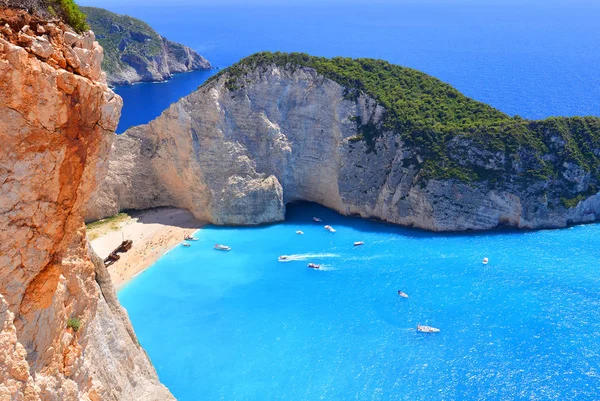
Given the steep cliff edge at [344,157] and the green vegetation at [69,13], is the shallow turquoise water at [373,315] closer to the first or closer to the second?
the steep cliff edge at [344,157]

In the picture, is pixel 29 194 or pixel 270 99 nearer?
pixel 29 194

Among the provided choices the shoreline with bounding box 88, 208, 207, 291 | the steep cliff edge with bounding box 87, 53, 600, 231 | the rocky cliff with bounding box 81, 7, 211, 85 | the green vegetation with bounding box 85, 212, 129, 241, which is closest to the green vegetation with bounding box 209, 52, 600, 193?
the steep cliff edge with bounding box 87, 53, 600, 231

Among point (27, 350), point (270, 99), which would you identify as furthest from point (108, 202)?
point (27, 350)

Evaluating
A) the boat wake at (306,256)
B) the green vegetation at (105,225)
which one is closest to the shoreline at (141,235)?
the green vegetation at (105,225)

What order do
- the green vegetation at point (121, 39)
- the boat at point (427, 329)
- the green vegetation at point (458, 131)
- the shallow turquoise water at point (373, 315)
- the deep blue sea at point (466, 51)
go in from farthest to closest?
the green vegetation at point (121, 39) → the deep blue sea at point (466, 51) → the green vegetation at point (458, 131) → the boat at point (427, 329) → the shallow turquoise water at point (373, 315)

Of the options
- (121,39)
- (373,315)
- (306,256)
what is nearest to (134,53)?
(121,39)

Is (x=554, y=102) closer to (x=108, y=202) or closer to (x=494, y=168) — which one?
(x=494, y=168)

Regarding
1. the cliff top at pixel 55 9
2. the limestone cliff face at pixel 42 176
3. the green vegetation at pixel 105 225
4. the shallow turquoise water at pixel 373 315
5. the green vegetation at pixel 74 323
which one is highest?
the cliff top at pixel 55 9
